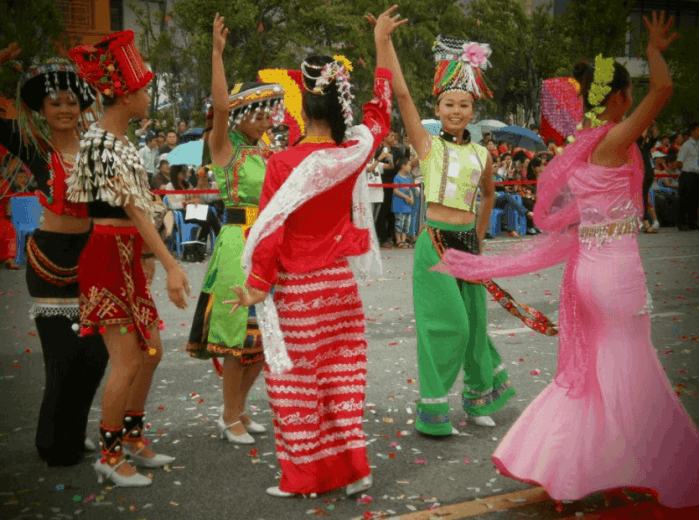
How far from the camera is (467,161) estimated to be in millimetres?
4762

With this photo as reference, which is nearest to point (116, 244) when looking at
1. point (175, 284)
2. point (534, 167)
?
point (175, 284)

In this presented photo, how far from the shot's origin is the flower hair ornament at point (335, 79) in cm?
359

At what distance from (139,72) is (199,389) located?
2516mm

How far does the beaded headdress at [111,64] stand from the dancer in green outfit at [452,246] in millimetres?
1469

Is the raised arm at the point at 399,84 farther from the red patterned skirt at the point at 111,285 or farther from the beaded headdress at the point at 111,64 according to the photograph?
the red patterned skirt at the point at 111,285

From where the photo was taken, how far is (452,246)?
4664mm

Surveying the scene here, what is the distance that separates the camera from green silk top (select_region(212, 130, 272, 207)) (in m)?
4.38

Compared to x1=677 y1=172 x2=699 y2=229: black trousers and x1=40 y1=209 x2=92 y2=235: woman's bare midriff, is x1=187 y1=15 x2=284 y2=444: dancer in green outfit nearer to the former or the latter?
x1=40 y1=209 x2=92 y2=235: woman's bare midriff

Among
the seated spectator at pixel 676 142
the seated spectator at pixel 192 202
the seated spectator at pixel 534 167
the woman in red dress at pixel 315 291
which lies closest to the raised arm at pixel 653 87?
the woman in red dress at pixel 315 291

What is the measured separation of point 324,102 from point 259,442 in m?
1.99

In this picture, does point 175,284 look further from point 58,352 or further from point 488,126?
point 488,126

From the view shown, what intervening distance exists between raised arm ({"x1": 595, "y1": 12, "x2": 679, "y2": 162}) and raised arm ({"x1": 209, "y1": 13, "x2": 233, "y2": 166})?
6.41ft

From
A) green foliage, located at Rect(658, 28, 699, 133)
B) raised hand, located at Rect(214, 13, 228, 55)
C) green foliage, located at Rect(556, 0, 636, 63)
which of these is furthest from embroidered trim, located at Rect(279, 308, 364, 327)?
green foliage, located at Rect(556, 0, 636, 63)

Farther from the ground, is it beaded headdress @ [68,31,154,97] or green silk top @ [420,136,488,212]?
beaded headdress @ [68,31,154,97]
